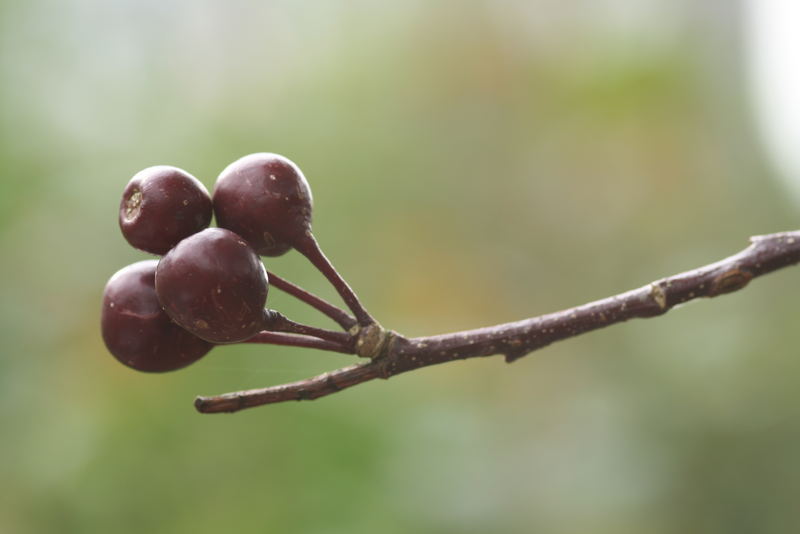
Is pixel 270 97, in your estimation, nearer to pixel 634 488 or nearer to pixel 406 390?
pixel 406 390

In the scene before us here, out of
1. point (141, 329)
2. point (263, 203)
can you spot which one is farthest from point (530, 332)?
point (141, 329)

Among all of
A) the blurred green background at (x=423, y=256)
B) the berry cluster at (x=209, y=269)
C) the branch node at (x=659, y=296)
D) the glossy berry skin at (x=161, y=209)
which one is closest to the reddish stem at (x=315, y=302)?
the berry cluster at (x=209, y=269)

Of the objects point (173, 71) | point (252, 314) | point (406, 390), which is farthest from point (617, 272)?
point (252, 314)

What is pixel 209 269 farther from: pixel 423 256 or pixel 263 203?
pixel 423 256

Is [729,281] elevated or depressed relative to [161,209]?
depressed

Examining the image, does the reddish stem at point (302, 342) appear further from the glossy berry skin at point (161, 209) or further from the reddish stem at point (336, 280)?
the glossy berry skin at point (161, 209)
